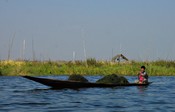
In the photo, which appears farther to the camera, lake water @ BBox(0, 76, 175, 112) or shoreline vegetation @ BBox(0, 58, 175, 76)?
shoreline vegetation @ BBox(0, 58, 175, 76)

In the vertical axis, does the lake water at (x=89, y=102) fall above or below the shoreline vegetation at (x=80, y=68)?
below

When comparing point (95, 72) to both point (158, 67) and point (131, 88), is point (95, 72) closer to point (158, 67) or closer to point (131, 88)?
point (158, 67)

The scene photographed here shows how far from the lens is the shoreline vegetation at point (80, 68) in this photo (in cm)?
3067

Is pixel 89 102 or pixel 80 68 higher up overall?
pixel 80 68

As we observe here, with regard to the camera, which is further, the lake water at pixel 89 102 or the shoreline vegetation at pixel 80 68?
the shoreline vegetation at pixel 80 68

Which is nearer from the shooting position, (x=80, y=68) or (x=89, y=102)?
(x=89, y=102)

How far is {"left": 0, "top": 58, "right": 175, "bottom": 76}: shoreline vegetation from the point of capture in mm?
30672

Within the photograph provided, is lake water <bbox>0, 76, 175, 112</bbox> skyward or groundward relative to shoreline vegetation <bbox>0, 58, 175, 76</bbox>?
groundward

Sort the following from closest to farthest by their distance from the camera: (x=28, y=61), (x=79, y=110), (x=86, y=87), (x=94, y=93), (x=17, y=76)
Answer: (x=79, y=110), (x=94, y=93), (x=86, y=87), (x=17, y=76), (x=28, y=61)

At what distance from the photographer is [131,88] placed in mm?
19234

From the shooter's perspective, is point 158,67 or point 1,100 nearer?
point 1,100

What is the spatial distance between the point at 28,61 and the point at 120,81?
54.5 ft

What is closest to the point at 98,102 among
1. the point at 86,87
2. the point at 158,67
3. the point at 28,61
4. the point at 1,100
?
the point at 1,100

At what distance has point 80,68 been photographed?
31.8 m
